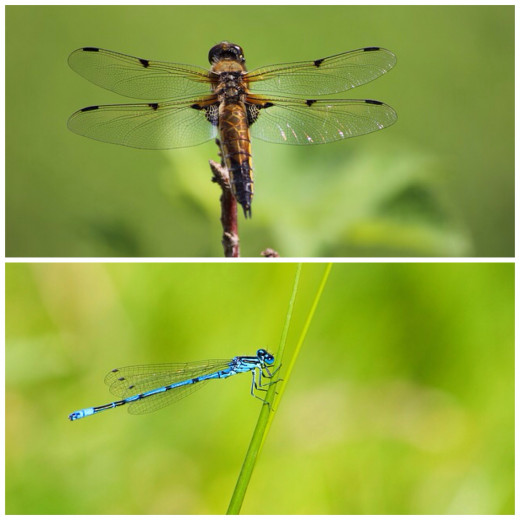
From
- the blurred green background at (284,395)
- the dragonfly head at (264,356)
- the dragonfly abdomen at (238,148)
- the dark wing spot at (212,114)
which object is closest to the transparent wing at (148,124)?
the dark wing spot at (212,114)

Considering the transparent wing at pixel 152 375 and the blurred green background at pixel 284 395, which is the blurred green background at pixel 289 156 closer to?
the blurred green background at pixel 284 395

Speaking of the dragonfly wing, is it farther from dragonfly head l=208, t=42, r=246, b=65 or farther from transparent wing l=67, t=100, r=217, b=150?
dragonfly head l=208, t=42, r=246, b=65

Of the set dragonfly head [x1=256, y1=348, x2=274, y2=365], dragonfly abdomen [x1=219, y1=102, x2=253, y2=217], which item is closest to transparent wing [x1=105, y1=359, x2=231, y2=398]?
dragonfly head [x1=256, y1=348, x2=274, y2=365]

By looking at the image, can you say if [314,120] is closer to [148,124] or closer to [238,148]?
[238,148]

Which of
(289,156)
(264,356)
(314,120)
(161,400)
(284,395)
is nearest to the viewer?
(284,395)

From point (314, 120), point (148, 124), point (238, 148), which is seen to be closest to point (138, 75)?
point (148, 124)

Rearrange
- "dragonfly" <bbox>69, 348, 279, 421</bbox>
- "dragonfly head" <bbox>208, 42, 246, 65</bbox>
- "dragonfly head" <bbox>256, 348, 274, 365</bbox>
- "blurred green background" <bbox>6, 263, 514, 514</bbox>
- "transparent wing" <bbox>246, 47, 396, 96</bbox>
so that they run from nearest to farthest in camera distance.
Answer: "blurred green background" <bbox>6, 263, 514, 514</bbox>, "dragonfly" <bbox>69, 348, 279, 421</bbox>, "dragonfly head" <bbox>256, 348, 274, 365</bbox>, "dragonfly head" <bbox>208, 42, 246, 65</bbox>, "transparent wing" <bbox>246, 47, 396, 96</bbox>
